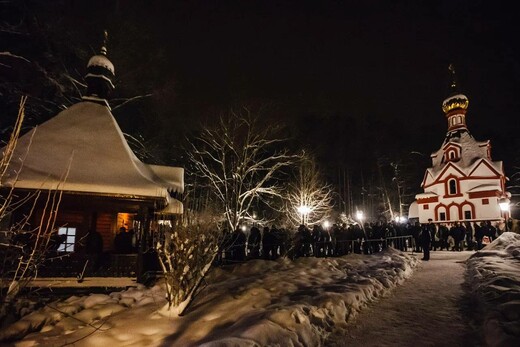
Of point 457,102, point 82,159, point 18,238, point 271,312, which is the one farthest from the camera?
point 457,102

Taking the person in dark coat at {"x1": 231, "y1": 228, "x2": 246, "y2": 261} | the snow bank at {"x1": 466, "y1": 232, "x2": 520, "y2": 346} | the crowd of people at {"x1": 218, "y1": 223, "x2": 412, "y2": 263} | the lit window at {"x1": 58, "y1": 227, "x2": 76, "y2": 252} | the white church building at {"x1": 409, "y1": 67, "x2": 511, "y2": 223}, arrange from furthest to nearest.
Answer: the white church building at {"x1": 409, "y1": 67, "x2": 511, "y2": 223}, the crowd of people at {"x1": 218, "y1": 223, "x2": 412, "y2": 263}, the person in dark coat at {"x1": 231, "y1": 228, "x2": 246, "y2": 261}, the lit window at {"x1": 58, "y1": 227, "x2": 76, "y2": 252}, the snow bank at {"x1": 466, "y1": 232, "x2": 520, "y2": 346}

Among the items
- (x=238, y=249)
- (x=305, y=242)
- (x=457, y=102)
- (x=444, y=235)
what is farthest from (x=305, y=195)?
(x=457, y=102)

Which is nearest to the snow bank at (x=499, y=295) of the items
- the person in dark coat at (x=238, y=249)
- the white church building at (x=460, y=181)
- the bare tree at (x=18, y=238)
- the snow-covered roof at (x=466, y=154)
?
the bare tree at (x=18, y=238)

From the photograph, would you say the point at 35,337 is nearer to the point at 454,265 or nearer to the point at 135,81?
the point at 454,265

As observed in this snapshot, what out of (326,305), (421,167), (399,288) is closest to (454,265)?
(399,288)

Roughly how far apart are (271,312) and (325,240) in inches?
411

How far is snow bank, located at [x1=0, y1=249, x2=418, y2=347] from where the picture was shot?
18.9ft

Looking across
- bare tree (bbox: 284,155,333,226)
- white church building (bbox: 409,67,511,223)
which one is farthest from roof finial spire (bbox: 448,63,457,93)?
bare tree (bbox: 284,155,333,226)

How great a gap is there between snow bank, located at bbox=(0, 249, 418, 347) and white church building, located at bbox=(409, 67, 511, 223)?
91.9ft

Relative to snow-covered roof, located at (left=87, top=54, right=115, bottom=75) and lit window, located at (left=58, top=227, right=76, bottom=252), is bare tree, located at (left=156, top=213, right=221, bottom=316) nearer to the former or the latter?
lit window, located at (left=58, top=227, right=76, bottom=252)

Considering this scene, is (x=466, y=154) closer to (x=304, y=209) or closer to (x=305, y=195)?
(x=305, y=195)

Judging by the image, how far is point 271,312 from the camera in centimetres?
625

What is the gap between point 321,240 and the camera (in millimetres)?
15891

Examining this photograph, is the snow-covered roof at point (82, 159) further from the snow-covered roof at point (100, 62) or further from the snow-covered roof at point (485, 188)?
the snow-covered roof at point (485, 188)
